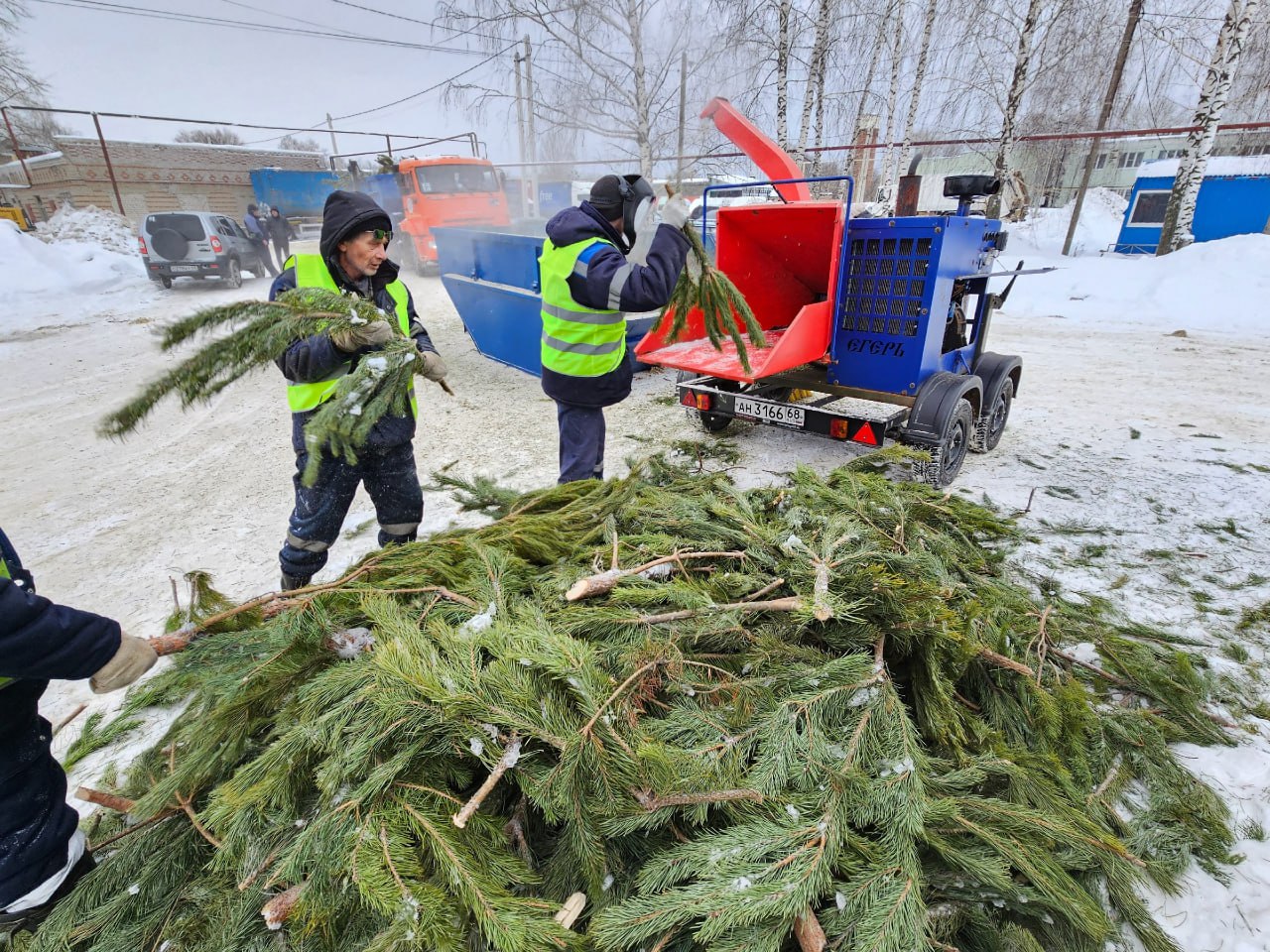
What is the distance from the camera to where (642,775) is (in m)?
1.32

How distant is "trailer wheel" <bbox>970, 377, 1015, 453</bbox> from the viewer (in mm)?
5074

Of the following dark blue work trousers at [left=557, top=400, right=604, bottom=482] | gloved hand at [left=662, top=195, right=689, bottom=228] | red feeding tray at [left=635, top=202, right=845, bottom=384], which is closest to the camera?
gloved hand at [left=662, top=195, right=689, bottom=228]

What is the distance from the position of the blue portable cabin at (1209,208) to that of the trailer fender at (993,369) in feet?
45.4

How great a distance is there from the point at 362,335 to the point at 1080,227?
27350 millimetres

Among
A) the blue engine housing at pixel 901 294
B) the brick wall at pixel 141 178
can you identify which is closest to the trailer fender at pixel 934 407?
the blue engine housing at pixel 901 294

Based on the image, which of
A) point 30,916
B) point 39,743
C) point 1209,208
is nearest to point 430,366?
point 39,743

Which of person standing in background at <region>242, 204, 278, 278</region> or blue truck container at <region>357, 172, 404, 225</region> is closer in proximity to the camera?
person standing in background at <region>242, 204, 278, 278</region>

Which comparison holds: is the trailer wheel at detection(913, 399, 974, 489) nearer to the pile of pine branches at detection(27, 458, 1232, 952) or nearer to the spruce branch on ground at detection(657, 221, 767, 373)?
the spruce branch on ground at detection(657, 221, 767, 373)

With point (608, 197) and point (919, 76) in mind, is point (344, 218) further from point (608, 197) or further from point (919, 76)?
point (919, 76)

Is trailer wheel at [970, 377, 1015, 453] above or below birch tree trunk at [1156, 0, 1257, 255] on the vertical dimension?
below

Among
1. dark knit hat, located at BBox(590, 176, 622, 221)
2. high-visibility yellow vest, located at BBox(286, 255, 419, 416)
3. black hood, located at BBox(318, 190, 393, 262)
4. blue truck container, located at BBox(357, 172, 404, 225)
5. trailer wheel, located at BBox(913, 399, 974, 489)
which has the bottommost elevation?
trailer wheel, located at BBox(913, 399, 974, 489)

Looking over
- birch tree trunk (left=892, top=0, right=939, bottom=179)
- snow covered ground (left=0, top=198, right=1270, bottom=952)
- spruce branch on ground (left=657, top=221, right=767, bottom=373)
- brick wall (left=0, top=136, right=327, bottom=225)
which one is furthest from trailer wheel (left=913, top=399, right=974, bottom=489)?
brick wall (left=0, top=136, right=327, bottom=225)

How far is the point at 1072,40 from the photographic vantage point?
12.6 metres

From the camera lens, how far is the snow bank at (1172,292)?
988cm
